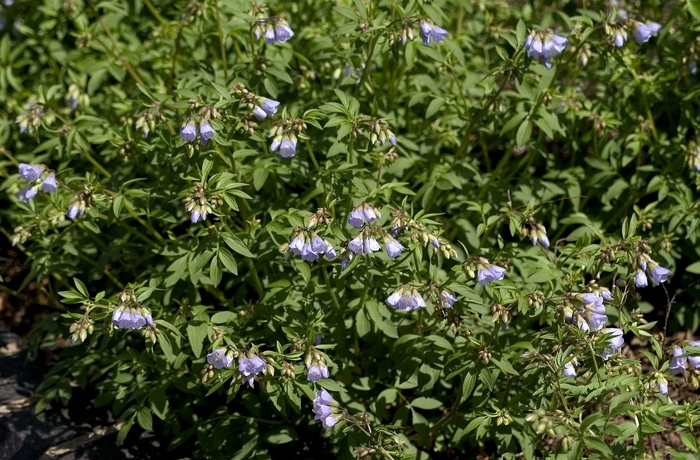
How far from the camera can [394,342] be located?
440 centimetres

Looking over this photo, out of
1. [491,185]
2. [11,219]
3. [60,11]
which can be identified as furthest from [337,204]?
[60,11]

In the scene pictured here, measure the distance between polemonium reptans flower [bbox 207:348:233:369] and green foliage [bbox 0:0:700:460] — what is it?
84 millimetres

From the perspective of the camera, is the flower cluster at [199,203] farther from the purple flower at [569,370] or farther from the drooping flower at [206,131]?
the purple flower at [569,370]

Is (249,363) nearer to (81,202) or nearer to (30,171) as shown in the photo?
(81,202)

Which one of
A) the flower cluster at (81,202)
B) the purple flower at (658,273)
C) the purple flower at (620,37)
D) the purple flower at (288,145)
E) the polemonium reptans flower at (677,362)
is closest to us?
the polemonium reptans flower at (677,362)

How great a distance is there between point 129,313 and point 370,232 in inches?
44.0

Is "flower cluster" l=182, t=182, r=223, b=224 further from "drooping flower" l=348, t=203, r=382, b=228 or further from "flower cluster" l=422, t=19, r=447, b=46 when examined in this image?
"flower cluster" l=422, t=19, r=447, b=46

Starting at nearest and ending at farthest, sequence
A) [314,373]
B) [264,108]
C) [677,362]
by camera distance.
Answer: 1. [677,362]
2. [314,373]
3. [264,108]

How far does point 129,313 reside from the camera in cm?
370

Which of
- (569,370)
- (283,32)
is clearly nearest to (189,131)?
(283,32)

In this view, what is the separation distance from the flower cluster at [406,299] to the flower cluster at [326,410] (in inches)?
19.8

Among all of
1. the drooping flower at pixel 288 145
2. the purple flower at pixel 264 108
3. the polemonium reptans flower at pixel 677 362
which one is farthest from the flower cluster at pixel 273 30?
the polemonium reptans flower at pixel 677 362

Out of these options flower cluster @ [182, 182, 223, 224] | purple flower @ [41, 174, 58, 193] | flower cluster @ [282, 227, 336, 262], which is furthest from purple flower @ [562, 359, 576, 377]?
purple flower @ [41, 174, 58, 193]

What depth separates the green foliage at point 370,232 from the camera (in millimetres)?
3828
